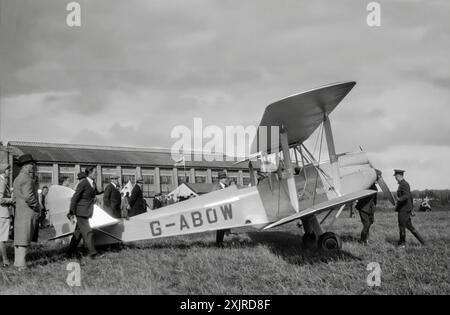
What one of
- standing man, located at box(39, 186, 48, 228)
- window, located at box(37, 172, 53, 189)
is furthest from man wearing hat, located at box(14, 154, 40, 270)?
window, located at box(37, 172, 53, 189)

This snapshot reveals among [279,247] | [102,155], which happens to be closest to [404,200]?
[279,247]

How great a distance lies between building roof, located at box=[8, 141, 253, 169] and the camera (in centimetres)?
5197

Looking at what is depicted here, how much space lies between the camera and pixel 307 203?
7.97m

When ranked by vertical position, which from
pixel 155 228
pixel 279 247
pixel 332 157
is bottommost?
pixel 279 247

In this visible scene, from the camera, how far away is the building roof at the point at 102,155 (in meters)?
52.0

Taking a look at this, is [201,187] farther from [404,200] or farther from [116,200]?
[404,200]

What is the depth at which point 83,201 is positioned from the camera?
24.1 feet

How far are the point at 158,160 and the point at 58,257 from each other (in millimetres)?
53995

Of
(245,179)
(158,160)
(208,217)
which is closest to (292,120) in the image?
(208,217)

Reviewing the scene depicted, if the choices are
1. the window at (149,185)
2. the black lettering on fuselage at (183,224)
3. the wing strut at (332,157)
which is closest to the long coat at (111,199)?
the black lettering on fuselage at (183,224)

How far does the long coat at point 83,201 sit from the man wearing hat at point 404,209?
6.57 metres

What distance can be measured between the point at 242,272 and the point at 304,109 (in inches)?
128
